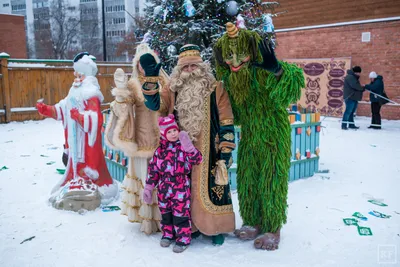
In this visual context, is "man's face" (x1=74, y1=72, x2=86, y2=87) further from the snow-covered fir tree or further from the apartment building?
the apartment building

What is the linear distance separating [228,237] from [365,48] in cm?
1024

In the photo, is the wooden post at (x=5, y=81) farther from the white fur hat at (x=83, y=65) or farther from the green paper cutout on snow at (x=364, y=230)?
the green paper cutout on snow at (x=364, y=230)

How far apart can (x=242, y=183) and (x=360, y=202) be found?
203 centimetres

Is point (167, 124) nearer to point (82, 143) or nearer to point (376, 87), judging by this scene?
point (82, 143)

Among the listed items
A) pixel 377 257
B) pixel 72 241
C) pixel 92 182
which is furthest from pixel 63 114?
pixel 377 257

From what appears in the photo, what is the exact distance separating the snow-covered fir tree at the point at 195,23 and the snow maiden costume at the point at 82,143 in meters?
1.77

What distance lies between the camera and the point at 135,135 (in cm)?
371

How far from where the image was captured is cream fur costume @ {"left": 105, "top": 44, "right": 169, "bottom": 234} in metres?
3.60

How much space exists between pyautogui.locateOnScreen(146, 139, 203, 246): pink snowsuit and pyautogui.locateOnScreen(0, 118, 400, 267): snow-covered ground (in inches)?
9.8

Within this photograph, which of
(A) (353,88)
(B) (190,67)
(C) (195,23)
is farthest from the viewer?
(A) (353,88)

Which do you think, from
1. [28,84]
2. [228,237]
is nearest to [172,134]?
[228,237]

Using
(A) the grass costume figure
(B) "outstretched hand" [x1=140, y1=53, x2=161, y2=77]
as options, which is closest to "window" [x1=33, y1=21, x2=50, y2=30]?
(B) "outstretched hand" [x1=140, y1=53, x2=161, y2=77]

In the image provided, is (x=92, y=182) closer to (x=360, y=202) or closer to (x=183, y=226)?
(x=183, y=226)

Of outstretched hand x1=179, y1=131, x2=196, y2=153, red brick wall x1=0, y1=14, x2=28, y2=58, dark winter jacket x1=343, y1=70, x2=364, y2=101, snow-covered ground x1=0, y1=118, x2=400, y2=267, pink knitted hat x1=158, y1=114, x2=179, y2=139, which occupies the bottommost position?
snow-covered ground x1=0, y1=118, x2=400, y2=267
